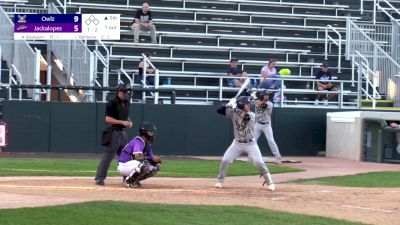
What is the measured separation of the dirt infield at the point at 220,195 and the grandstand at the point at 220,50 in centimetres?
934

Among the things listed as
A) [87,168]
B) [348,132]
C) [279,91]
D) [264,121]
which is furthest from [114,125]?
[279,91]

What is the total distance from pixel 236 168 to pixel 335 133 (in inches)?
257

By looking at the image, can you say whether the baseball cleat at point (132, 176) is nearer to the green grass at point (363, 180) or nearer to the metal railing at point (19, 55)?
the green grass at point (363, 180)

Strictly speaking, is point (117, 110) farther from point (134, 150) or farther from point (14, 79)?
point (14, 79)

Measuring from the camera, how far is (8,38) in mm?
27312

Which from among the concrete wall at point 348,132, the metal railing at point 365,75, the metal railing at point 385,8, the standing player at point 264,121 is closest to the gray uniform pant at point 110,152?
the standing player at point 264,121

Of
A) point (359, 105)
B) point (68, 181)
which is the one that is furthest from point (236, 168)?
point (359, 105)

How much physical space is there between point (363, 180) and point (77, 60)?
11283 millimetres

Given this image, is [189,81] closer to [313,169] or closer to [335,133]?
[335,133]

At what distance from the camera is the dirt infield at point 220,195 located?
40.3 feet

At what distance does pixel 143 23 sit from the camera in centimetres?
2977

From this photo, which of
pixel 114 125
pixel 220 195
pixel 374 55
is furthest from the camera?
pixel 374 55

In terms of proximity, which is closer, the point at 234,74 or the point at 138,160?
→ the point at 138,160

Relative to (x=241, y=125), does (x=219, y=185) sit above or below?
below
